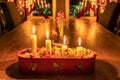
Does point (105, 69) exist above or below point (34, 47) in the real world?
below

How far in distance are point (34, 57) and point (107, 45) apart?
982 mm

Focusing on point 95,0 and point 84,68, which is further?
point 95,0

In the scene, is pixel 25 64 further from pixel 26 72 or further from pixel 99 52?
pixel 99 52

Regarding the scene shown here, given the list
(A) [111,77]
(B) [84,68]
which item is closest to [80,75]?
(B) [84,68]

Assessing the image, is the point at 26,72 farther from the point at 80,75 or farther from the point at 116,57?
the point at 116,57

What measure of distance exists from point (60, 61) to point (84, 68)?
12 cm

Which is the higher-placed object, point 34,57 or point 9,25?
point 34,57

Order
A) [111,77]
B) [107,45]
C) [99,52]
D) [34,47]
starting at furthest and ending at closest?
[107,45], [99,52], [34,47], [111,77]

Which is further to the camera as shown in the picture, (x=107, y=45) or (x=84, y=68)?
(x=107, y=45)

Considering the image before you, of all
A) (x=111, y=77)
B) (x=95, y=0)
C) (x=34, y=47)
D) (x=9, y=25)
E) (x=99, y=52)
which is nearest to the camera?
(x=111, y=77)

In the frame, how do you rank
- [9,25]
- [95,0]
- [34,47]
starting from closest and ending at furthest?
[34,47] < [9,25] < [95,0]

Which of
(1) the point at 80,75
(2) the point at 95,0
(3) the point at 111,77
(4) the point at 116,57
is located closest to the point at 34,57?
(1) the point at 80,75

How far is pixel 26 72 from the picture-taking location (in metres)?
1.27

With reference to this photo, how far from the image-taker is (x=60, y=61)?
1.25 metres
